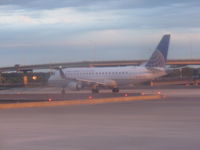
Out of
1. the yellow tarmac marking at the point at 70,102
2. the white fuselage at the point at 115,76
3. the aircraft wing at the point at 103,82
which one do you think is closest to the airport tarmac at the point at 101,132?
the yellow tarmac marking at the point at 70,102

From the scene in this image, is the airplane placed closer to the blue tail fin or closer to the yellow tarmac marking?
the blue tail fin

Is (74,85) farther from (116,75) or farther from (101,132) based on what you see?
(101,132)

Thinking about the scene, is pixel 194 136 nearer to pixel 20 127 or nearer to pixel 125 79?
pixel 20 127

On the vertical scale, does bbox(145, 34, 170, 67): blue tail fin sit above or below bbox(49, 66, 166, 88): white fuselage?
above

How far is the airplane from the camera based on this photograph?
59.2m

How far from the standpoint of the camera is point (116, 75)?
2345 inches

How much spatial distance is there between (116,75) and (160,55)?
5.18 meters

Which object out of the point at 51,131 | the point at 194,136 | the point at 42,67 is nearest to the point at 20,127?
the point at 51,131

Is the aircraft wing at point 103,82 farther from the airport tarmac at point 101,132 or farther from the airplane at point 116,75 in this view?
the airport tarmac at point 101,132

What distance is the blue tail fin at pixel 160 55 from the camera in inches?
2387

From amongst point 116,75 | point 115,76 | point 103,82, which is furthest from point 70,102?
point 116,75

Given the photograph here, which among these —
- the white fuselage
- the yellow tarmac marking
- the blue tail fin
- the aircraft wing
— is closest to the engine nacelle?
the white fuselage

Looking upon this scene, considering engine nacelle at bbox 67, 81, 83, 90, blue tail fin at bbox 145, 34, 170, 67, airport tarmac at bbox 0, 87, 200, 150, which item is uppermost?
blue tail fin at bbox 145, 34, 170, 67

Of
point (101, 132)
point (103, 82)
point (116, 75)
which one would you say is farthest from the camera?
point (116, 75)
